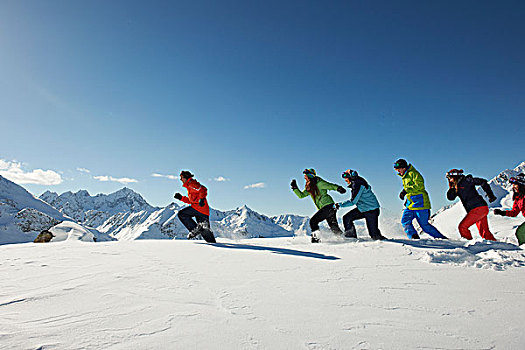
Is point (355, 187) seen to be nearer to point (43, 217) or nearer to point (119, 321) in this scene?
point (119, 321)

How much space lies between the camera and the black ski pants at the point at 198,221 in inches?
312

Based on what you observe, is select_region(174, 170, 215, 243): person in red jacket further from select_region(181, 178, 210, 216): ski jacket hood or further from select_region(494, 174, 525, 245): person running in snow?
select_region(494, 174, 525, 245): person running in snow

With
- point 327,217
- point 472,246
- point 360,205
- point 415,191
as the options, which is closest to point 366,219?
point 360,205

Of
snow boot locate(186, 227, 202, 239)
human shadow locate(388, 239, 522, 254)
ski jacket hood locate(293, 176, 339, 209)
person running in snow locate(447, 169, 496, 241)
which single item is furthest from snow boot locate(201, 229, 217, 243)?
person running in snow locate(447, 169, 496, 241)

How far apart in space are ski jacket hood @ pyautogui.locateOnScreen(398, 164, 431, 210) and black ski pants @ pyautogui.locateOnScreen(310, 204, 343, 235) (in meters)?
2.03

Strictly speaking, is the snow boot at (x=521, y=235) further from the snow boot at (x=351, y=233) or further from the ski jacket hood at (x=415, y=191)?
the snow boot at (x=351, y=233)

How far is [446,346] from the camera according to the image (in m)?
1.78

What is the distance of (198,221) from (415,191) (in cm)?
622

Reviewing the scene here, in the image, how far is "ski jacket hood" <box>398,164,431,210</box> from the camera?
7.22m

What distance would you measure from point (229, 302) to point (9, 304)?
2.09 metres

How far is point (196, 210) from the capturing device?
8.07 metres

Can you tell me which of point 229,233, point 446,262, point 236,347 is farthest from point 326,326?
point 229,233

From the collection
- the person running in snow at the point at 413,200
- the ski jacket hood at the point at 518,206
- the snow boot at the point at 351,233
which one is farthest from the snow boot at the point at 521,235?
the snow boot at the point at 351,233

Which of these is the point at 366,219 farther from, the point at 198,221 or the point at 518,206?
the point at 198,221
